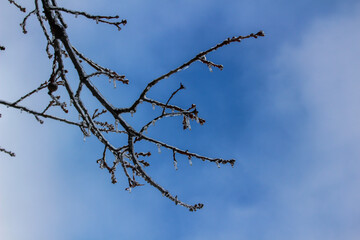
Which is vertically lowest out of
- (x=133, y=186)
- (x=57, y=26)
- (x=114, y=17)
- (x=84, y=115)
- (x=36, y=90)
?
(x=133, y=186)

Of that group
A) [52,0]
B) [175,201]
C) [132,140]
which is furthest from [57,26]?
[175,201]

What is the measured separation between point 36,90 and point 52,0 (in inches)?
54.4

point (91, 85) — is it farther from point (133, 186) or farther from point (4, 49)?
point (133, 186)

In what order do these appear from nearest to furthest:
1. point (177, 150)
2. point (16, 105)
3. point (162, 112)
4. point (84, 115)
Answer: point (162, 112), point (177, 150), point (84, 115), point (16, 105)

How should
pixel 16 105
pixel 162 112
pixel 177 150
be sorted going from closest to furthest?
pixel 162 112
pixel 177 150
pixel 16 105

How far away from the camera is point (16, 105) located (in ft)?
14.3

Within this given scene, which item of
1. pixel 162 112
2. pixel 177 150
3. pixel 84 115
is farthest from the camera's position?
pixel 84 115

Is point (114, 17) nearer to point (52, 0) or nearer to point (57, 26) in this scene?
point (57, 26)

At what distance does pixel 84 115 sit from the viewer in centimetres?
406

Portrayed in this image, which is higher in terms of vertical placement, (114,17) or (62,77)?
(114,17)

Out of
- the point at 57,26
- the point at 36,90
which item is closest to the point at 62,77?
the point at 36,90

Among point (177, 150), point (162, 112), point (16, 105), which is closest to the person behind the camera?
point (162, 112)

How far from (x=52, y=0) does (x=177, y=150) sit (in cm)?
291

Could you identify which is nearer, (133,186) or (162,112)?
(162,112)
